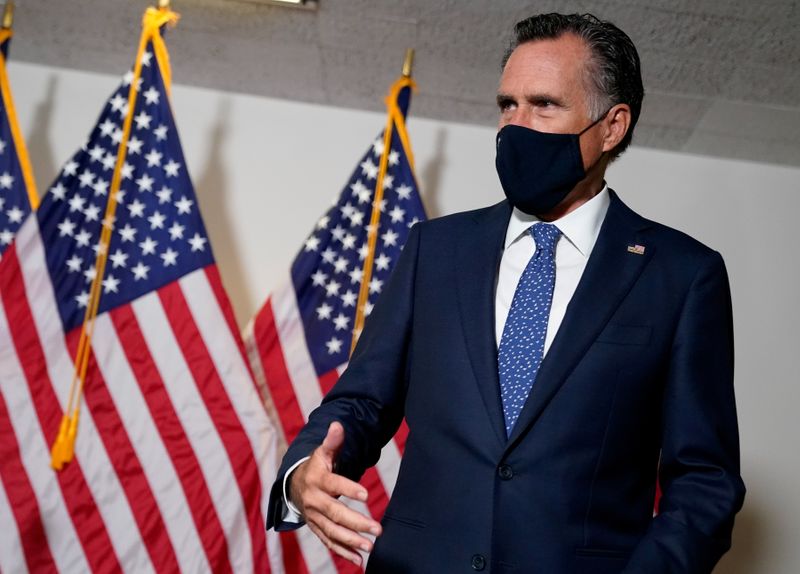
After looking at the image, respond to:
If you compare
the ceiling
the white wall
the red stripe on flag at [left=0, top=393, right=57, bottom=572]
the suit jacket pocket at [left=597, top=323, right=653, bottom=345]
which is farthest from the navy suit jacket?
the white wall

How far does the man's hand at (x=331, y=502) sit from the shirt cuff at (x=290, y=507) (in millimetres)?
24

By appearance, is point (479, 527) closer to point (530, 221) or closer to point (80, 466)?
point (530, 221)

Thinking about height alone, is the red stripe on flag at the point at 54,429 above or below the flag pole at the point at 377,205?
below

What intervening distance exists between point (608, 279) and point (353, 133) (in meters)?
2.73

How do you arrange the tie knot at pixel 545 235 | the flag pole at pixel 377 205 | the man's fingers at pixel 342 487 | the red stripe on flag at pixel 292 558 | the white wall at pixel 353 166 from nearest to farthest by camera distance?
the man's fingers at pixel 342 487
the tie knot at pixel 545 235
the red stripe on flag at pixel 292 558
the flag pole at pixel 377 205
the white wall at pixel 353 166

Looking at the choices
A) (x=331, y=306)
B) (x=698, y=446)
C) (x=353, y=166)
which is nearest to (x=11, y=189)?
(x=331, y=306)

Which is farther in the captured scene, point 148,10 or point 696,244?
point 148,10

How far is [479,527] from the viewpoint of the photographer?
1164mm

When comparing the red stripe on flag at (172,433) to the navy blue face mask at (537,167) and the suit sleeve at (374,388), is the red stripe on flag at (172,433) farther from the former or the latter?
the navy blue face mask at (537,167)

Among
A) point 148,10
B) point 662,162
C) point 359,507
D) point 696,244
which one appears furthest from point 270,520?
point 662,162

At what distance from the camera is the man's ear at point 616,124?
4.89 ft

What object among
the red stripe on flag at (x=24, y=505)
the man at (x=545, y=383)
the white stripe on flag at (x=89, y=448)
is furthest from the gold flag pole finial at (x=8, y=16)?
the man at (x=545, y=383)

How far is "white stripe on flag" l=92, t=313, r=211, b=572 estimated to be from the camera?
2893 mm

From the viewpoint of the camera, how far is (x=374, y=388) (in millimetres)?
1340
